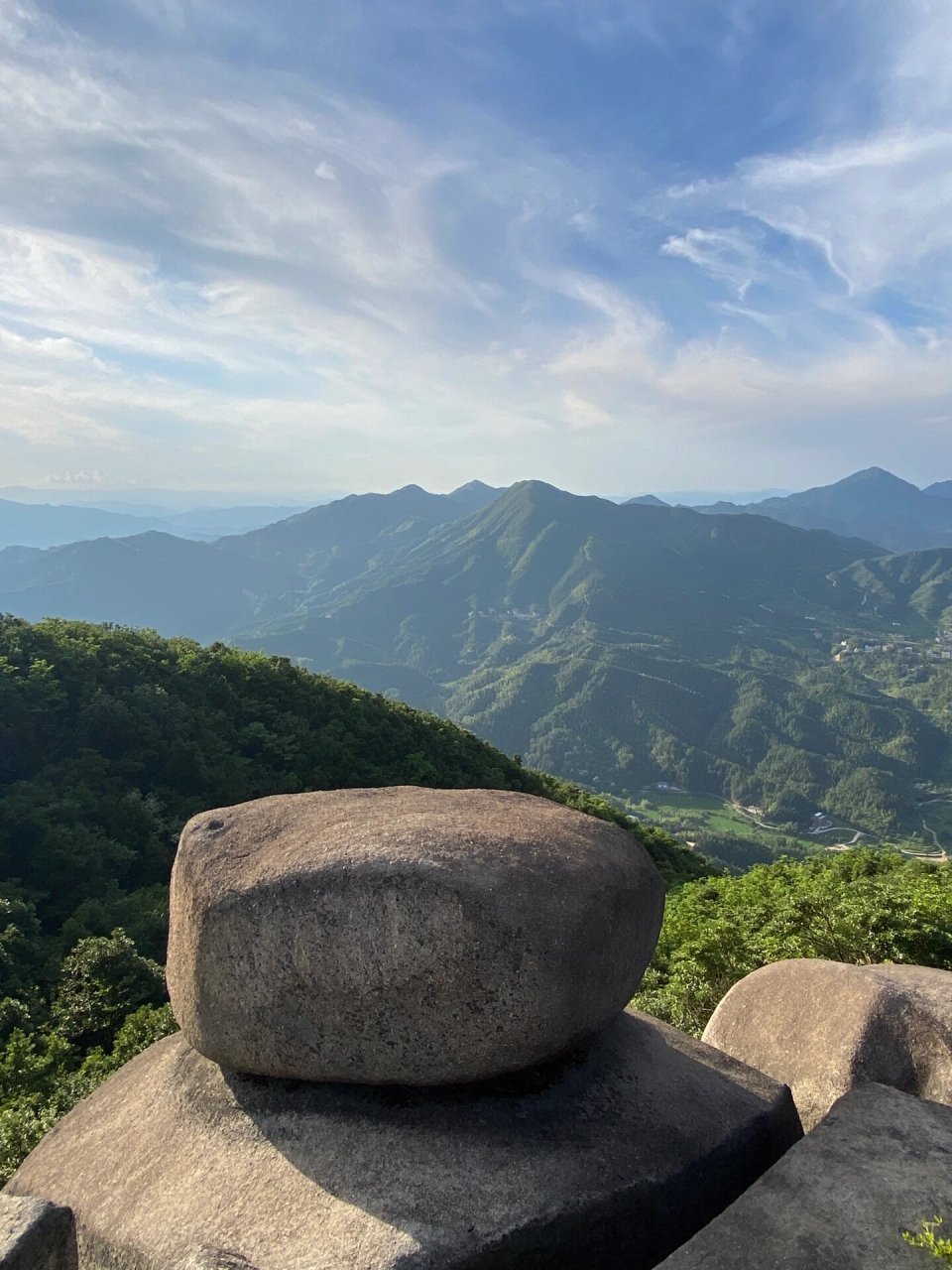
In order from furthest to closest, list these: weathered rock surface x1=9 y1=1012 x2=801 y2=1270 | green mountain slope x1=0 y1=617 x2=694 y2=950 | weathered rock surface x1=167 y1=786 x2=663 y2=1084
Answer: green mountain slope x1=0 y1=617 x2=694 y2=950
weathered rock surface x1=167 y1=786 x2=663 y2=1084
weathered rock surface x1=9 y1=1012 x2=801 y2=1270

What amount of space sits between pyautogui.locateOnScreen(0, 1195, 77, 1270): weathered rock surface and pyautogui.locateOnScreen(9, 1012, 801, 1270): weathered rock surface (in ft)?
1.04

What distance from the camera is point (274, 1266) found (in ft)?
16.8

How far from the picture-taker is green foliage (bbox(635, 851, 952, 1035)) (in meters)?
12.2

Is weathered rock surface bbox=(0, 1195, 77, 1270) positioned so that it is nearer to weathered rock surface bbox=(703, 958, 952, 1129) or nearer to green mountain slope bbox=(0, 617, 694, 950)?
weathered rock surface bbox=(703, 958, 952, 1129)

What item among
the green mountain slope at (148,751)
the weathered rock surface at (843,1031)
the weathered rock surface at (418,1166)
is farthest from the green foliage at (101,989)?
the weathered rock surface at (843,1031)

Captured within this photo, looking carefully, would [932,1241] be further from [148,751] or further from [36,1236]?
[148,751]

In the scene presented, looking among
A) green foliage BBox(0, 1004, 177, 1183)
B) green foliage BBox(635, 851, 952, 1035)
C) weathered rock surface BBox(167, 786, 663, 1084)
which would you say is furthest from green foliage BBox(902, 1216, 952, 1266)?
green foliage BBox(0, 1004, 177, 1183)

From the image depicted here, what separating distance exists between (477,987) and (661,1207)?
253 centimetres

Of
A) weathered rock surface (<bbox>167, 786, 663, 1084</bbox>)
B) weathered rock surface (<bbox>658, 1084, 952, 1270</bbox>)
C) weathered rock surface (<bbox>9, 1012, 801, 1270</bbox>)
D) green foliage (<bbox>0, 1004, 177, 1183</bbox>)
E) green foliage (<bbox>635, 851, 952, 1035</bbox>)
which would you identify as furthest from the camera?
green foliage (<bbox>635, 851, 952, 1035</bbox>)

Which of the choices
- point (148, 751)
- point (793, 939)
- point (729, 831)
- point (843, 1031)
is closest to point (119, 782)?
point (148, 751)

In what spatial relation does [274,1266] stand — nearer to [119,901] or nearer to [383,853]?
[383,853]

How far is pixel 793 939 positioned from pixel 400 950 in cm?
989

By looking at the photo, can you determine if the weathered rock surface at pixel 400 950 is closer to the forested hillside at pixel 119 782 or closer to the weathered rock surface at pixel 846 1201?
the weathered rock surface at pixel 846 1201

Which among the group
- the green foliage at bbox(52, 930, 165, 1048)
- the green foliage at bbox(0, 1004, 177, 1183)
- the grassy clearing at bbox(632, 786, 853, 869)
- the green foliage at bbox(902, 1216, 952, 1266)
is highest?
the green foliage at bbox(902, 1216, 952, 1266)
